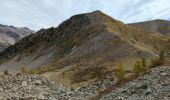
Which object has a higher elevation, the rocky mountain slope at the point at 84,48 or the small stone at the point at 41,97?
the rocky mountain slope at the point at 84,48

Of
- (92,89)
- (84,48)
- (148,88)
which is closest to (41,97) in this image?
(92,89)

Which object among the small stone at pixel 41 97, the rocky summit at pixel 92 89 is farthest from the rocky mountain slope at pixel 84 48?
the small stone at pixel 41 97

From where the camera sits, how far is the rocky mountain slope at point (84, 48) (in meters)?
86.0

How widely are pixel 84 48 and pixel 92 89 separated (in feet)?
227

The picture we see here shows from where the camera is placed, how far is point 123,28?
140 m

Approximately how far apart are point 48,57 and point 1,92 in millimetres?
98287

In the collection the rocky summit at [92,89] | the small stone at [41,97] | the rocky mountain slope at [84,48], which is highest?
the rocky mountain slope at [84,48]

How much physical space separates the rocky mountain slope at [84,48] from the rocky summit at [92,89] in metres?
18.8

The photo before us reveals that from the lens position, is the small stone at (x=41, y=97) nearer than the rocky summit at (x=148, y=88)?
No

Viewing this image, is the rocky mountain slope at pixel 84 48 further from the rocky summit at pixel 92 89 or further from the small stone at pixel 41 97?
the small stone at pixel 41 97

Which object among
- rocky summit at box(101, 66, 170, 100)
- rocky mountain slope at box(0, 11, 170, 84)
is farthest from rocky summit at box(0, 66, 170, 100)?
rocky mountain slope at box(0, 11, 170, 84)

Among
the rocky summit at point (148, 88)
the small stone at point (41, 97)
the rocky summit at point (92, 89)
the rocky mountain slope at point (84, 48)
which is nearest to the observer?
the rocky summit at point (148, 88)

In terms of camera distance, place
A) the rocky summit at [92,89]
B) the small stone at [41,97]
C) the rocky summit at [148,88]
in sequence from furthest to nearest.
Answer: the small stone at [41,97] → the rocky summit at [92,89] → the rocky summit at [148,88]

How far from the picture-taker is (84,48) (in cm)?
12156
